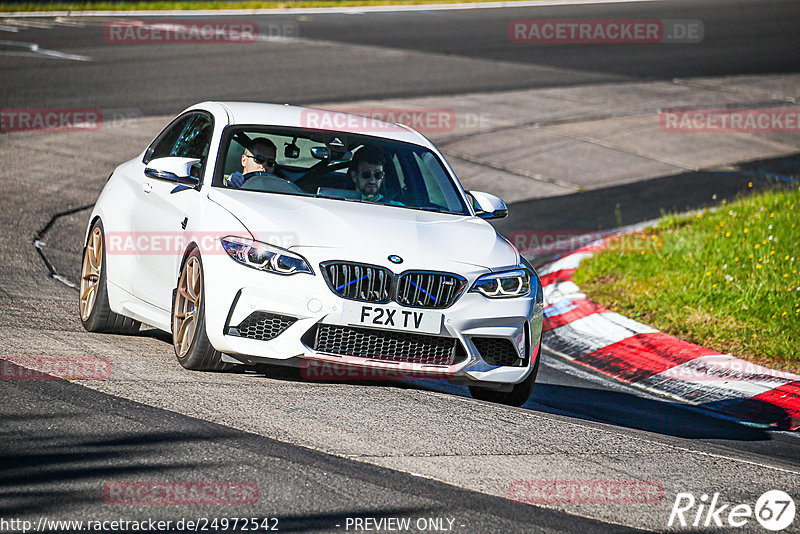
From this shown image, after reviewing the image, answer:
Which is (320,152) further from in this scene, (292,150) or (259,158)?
(259,158)

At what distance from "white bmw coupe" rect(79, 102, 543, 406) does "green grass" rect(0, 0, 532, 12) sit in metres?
22.8

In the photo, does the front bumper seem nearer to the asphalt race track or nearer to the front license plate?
the front license plate

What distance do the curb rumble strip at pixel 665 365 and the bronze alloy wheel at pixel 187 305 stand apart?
360cm

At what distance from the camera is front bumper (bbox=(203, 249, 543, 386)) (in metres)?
5.98

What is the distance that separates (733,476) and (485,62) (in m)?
19.7

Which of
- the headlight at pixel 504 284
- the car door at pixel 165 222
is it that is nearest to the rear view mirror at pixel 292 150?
the car door at pixel 165 222

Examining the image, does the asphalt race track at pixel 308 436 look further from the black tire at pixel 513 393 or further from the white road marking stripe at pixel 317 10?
the white road marking stripe at pixel 317 10

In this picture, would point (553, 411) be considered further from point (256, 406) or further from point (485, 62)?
point (485, 62)

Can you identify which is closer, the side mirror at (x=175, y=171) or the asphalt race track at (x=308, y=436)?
the asphalt race track at (x=308, y=436)

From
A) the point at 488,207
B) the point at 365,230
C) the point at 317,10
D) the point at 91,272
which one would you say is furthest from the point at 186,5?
the point at 365,230

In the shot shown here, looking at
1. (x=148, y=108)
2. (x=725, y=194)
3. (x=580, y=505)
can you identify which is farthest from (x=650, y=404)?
(x=148, y=108)

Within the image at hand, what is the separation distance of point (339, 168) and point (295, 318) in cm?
175

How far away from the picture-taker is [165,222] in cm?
693

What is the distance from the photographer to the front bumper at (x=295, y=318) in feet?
19.6
